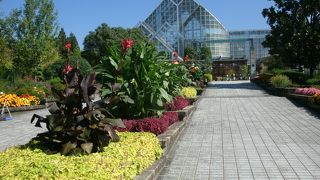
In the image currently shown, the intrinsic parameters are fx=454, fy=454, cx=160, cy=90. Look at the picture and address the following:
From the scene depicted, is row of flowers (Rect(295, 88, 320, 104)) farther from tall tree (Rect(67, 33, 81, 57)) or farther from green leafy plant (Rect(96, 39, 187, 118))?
tall tree (Rect(67, 33, 81, 57))

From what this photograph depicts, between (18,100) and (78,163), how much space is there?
15528 millimetres

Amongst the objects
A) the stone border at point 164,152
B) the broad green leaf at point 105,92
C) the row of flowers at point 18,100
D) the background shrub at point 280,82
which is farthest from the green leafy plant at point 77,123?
the background shrub at point 280,82

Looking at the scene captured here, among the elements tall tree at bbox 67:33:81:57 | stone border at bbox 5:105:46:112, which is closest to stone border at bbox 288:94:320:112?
stone border at bbox 5:105:46:112

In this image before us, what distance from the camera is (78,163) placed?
4.79 metres

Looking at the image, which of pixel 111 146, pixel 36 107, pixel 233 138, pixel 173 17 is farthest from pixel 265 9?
pixel 173 17

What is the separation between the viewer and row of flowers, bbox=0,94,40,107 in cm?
1836

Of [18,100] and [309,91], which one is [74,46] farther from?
[309,91]

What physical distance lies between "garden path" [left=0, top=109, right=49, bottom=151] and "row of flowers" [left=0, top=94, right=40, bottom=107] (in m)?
1.81

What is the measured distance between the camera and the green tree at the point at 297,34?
2912cm

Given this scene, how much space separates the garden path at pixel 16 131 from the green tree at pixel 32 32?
628 inches

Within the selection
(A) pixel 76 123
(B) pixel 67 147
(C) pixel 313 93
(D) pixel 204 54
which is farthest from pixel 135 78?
(D) pixel 204 54

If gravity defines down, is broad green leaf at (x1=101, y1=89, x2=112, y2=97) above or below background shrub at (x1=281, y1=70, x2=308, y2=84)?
above

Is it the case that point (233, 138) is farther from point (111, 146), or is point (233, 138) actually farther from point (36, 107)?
point (36, 107)

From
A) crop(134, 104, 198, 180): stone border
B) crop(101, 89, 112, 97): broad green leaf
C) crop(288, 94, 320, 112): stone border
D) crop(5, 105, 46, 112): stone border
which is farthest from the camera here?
crop(5, 105, 46, 112): stone border
